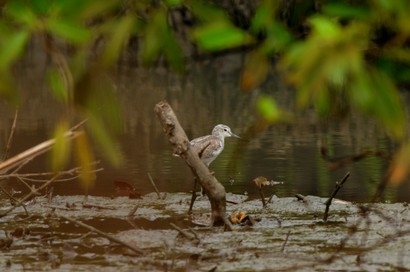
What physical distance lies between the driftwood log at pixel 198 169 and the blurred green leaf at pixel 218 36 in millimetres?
5389

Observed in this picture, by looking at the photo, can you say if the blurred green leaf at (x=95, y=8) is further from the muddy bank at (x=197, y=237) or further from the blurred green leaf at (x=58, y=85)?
the muddy bank at (x=197, y=237)

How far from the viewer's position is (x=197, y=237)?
670 centimetres

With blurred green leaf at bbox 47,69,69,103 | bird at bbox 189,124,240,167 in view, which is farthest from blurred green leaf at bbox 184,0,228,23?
bird at bbox 189,124,240,167

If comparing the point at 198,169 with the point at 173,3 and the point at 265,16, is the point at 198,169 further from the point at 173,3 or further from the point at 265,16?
the point at 265,16

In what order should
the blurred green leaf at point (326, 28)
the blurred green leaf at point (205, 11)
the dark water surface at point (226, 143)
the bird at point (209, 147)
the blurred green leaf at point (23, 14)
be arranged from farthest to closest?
1. the bird at point (209, 147)
2. the dark water surface at point (226, 143)
3. the blurred green leaf at point (205, 11)
4. the blurred green leaf at point (23, 14)
5. the blurred green leaf at point (326, 28)

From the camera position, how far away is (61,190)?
9758 millimetres

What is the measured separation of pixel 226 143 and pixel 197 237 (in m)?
7.06

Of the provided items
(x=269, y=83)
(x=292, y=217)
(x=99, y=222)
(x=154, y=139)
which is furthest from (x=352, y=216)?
(x=269, y=83)

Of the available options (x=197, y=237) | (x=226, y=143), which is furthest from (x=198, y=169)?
(x=226, y=143)

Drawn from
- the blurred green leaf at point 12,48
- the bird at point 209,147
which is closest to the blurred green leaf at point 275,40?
the blurred green leaf at point 12,48

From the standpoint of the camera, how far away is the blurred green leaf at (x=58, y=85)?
2.01m

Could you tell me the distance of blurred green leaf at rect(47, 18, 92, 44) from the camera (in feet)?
6.18

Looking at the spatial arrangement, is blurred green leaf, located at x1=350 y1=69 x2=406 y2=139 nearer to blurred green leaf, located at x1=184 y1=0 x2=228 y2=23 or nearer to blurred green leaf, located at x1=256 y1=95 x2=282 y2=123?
blurred green leaf, located at x1=256 y1=95 x2=282 y2=123

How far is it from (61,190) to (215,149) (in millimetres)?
1496
